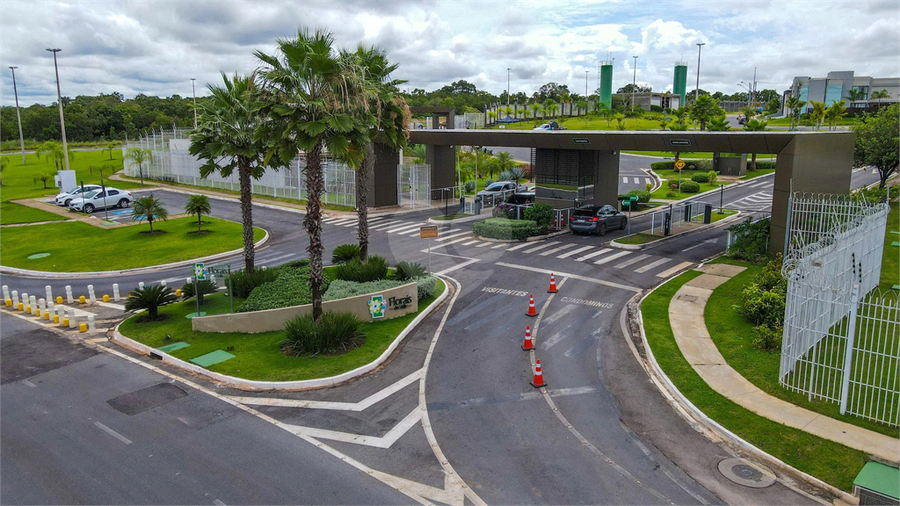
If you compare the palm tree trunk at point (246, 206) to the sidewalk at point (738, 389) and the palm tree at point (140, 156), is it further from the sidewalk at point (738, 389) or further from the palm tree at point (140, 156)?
the palm tree at point (140, 156)

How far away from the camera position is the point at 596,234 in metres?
33.8

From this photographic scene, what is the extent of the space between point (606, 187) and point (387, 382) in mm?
26112

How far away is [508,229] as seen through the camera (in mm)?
32688

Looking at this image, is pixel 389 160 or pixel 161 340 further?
pixel 389 160

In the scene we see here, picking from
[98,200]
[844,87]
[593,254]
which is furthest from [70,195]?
[844,87]

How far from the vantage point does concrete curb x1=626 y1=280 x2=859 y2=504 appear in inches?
400

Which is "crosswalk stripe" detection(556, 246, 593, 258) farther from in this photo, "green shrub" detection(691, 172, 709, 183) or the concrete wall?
"green shrub" detection(691, 172, 709, 183)

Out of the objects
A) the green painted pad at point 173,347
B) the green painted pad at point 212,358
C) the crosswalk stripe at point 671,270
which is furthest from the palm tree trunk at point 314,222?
the crosswalk stripe at point 671,270

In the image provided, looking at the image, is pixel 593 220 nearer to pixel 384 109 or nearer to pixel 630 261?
pixel 630 261

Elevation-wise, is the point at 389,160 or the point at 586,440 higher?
the point at 389,160

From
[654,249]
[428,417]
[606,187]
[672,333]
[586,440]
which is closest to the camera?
[586,440]

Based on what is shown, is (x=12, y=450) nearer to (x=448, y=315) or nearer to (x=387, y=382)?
(x=387, y=382)

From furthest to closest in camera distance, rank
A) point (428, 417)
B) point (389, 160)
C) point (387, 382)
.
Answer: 1. point (389, 160)
2. point (387, 382)
3. point (428, 417)

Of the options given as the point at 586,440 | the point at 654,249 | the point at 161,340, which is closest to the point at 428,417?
the point at 586,440
